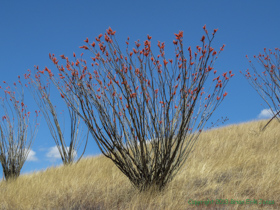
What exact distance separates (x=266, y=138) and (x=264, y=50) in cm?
244

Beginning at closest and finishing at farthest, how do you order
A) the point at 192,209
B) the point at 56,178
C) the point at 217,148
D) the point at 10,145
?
the point at 192,209 → the point at 56,178 → the point at 217,148 → the point at 10,145

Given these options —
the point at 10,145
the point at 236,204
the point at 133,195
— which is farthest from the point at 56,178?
the point at 236,204

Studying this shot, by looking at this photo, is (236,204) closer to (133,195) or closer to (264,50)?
(133,195)

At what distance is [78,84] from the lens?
370 centimetres

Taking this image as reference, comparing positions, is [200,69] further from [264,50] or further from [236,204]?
[264,50]

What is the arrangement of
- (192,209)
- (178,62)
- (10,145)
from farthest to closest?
(10,145) < (178,62) < (192,209)

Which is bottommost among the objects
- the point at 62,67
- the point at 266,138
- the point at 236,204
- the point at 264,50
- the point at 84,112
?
the point at 236,204

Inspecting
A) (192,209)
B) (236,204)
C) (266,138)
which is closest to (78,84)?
(192,209)

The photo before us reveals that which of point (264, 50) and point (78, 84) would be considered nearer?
point (78, 84)

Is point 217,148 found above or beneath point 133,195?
above

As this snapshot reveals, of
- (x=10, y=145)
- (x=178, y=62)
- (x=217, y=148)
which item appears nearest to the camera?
(x=178, y=62)

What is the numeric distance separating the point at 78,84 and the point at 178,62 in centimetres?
133

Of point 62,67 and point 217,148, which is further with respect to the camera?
point 217,148

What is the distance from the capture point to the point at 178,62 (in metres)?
3.66
